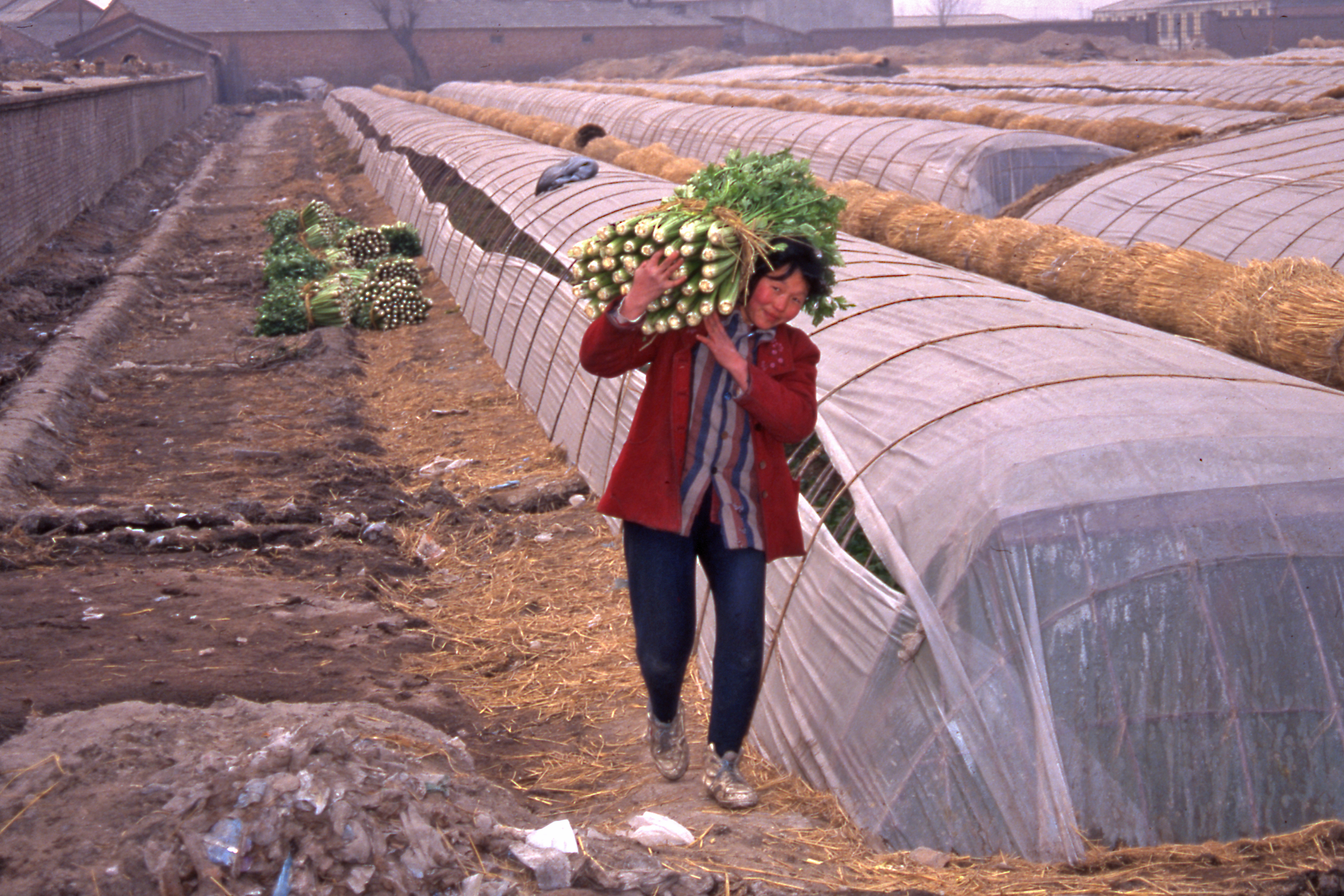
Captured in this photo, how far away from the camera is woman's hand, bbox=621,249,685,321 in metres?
3.34

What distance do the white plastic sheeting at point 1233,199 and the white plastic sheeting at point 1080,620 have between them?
5.54 metres

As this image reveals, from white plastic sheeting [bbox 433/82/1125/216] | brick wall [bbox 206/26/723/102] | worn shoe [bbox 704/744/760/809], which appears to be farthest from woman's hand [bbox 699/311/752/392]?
brick wall [bbox 206/26/723/102]

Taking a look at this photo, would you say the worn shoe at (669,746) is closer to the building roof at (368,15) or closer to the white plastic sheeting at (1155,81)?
the white plastic sheeting at (1155,81)

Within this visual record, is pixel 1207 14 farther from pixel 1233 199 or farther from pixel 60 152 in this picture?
pixel 60 152

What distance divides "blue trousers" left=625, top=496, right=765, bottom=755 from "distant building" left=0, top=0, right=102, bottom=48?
6081 centimetres

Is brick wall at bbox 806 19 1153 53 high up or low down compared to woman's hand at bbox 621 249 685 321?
up

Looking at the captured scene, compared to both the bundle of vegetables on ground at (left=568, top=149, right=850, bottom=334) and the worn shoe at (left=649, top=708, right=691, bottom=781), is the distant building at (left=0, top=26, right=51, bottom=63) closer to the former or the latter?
the bundle of vegetables on ground at (left=568, top=149, right=850, bottom=334)

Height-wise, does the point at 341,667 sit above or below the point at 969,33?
below

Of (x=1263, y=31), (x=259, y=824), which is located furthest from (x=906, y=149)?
(x=1263, y=31)

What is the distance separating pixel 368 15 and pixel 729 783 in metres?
62.2

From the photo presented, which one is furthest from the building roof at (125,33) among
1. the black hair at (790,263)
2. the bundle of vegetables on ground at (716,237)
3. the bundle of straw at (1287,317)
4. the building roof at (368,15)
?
the black hair at (790,263)

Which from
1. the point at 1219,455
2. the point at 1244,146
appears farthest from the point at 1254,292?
the point at 1244,146

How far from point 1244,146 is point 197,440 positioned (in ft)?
34.2

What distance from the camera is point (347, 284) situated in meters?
13.6
